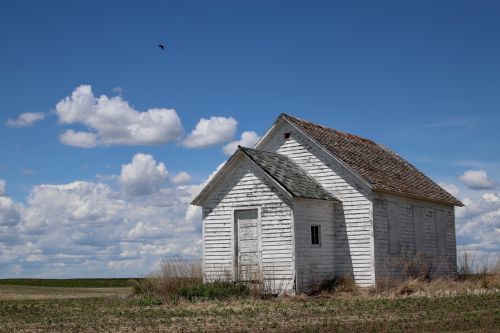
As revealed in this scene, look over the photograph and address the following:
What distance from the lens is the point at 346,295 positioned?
82.3 ft

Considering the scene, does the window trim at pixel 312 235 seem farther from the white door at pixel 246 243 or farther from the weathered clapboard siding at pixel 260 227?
the white door at pixel 246 243

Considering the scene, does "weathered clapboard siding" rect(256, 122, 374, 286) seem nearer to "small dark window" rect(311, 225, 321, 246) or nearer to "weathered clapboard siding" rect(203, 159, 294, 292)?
"small dark window" rect(311, 225, 321, 246)

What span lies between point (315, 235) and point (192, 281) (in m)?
4.85

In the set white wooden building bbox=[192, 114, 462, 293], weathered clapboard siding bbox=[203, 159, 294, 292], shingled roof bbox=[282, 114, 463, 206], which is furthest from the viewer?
shingled roof bbox=[282, 114, 463, 206]

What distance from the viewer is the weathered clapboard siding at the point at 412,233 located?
27.4m

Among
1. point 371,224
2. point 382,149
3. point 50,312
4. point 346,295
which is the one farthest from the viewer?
point 382,149

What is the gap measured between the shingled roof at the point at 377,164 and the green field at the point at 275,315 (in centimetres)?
557

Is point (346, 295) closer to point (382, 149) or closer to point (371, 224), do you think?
point (371, 224)

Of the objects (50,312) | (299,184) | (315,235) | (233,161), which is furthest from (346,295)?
(50,312)

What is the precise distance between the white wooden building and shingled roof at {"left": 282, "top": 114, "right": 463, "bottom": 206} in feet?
0.32

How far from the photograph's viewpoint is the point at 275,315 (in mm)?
18703

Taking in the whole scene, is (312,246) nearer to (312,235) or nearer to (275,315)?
(312,235)

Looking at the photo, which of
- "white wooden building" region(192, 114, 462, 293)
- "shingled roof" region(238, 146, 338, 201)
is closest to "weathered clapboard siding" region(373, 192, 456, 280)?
"white wooden building" region(192, 114, 462, 293)

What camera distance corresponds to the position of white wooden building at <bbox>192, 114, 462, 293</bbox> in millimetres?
25328
